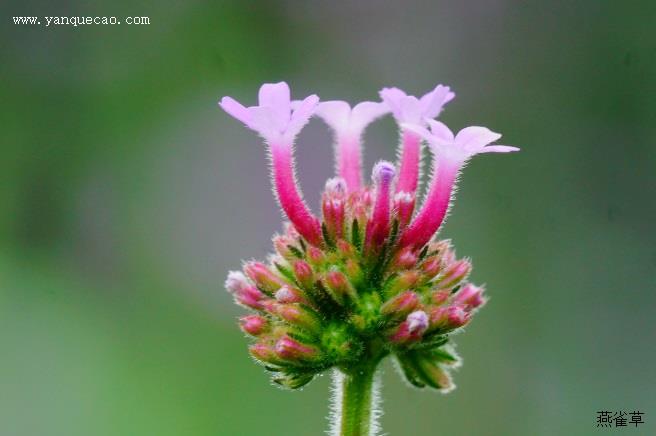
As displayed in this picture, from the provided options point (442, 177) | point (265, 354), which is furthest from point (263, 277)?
point (442, 177)

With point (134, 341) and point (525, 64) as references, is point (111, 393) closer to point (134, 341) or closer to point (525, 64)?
point (134, 341)

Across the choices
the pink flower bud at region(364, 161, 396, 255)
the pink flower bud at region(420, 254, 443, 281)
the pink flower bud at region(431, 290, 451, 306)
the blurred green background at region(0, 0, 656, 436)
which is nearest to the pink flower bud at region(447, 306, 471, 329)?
the pink flower bud at region(431, 290, 451, 306)

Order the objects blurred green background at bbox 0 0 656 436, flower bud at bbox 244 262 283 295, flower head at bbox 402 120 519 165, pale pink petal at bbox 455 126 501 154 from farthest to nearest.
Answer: blurred green background at bbox 0 0 656 436, flower bud at bbox 244 262 283 295, pale pink petal at bbox 455 126 501 154, flower head at bbox 402 120 519 165

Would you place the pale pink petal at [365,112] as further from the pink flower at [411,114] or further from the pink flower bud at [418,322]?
the pink flower bud at [418,322]

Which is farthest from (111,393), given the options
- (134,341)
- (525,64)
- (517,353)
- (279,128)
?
(525,64)

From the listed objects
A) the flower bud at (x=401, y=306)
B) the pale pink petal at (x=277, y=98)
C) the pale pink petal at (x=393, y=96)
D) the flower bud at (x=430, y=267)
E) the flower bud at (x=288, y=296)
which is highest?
the pale pink petal at (x=393, y=96)

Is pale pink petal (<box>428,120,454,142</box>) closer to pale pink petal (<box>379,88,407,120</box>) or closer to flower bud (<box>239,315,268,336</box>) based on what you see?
pale pink petal (<box>379,88,407,120</box>)

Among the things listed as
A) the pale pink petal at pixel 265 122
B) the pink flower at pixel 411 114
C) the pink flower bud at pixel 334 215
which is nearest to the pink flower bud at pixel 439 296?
the pink flower bud at pixel 334 215
